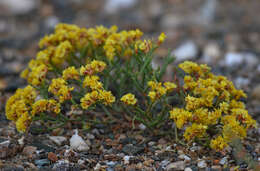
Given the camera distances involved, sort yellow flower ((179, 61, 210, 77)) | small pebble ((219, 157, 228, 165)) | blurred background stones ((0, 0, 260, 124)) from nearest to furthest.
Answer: small pebble ((219, 157, 228, 165)) < yellow flower ((179, 61, 210, 77)) < blurred background stones ((0, 0, 260, 124))

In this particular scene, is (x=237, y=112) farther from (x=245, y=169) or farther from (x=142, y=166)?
(x=142, y=166)

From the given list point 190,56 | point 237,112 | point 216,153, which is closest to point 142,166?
point 216,153

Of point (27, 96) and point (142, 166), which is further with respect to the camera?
point (27, 96)

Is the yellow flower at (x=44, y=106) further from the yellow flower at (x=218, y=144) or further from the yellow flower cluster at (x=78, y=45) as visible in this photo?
the yellow flower at (x=218, y=144)

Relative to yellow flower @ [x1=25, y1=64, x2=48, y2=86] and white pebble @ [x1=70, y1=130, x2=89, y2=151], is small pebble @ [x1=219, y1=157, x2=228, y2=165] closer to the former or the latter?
white pebble @ [x1=70, y1=130, x2=89, y2=151]

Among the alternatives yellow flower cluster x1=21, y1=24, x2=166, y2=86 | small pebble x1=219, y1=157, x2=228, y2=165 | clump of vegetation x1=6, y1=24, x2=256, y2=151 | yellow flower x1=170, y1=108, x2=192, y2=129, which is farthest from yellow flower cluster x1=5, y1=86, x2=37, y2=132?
small pebble x1=219, y1=157, x2=228, y2=165

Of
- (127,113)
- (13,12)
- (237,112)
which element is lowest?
(237,112)

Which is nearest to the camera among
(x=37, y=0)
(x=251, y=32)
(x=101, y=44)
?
(x=101, y=44)
